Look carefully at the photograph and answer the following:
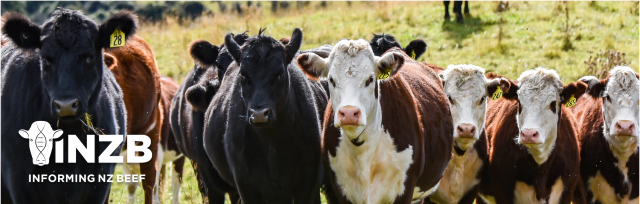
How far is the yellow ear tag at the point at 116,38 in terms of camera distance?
5.00 meters

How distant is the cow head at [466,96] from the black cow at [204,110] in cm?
196

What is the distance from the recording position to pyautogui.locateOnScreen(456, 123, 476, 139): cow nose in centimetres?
584

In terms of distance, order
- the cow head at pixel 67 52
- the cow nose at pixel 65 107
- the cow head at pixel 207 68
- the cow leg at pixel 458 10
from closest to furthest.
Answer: the cow nose at pixel 65 107 < the cow head at pixel 67 52 < the cow head at pixel 207 68 < the cow leg at pixel 458 10

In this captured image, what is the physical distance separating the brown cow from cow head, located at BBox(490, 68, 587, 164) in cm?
384

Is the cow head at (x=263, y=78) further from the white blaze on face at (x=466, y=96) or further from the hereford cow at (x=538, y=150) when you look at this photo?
the hereford cow at (x=538, y=150)

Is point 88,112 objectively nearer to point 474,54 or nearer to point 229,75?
point 229,75

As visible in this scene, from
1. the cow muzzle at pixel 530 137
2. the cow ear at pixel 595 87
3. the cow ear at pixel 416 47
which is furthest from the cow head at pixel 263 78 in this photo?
the cow ear at pixel 595 87

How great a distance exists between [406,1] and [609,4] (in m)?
5.30

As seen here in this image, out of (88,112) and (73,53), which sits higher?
(73,53)

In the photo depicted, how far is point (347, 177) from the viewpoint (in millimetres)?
5176

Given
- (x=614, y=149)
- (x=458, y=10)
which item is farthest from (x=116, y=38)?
(x=458, y=10)

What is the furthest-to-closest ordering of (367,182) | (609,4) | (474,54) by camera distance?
(609,4), (474,54), (367,182)

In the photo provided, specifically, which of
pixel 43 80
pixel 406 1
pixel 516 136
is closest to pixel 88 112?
pixel 43 80

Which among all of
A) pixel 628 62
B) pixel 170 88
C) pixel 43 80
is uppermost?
pixel 43 80
